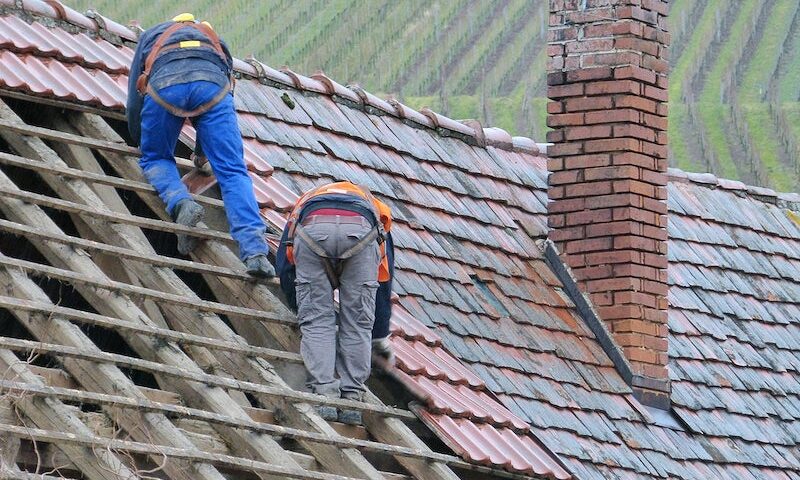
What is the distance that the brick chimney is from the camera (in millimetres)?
10305

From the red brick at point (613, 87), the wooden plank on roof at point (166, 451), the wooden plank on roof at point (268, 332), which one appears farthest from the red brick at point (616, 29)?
the wooden plank on roof at point (166, 451)

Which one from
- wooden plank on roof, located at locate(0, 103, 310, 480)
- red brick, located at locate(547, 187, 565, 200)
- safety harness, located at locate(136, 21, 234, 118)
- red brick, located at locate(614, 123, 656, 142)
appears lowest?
wooden plank on roof, located at locate(0, 103, 310, 480)

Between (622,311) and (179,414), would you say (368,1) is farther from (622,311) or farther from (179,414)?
(179,414)

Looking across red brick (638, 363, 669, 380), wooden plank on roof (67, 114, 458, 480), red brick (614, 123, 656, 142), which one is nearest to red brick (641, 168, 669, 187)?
red brick (614, 123, 656, 142)

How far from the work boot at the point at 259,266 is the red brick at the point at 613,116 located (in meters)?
3.56

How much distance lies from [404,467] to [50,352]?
1.81m

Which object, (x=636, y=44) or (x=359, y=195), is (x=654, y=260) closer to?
(x=636, y=44)

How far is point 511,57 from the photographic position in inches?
1977

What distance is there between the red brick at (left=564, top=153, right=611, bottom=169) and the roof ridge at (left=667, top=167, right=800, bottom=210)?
7.15 feet

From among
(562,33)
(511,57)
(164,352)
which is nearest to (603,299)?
(562,33)

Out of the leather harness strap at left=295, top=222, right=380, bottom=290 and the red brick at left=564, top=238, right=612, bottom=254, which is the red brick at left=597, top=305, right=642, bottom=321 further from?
the leather harness strap at left=295, top=222, right=380, bottom=290

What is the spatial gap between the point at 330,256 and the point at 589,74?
3.70 meters

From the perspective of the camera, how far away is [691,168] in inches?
1708

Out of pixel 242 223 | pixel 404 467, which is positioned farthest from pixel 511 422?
pixel 242 223
